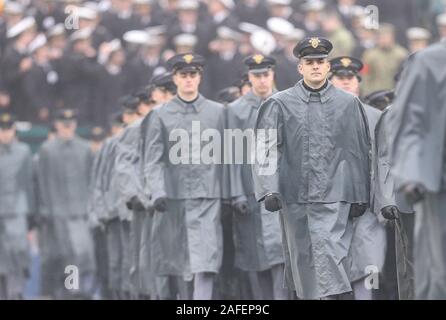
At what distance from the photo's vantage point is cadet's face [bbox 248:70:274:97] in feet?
57.0

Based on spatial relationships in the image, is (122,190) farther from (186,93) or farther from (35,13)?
(35,13)

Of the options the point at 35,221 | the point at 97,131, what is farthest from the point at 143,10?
the point at 35,221

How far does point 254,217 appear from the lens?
56.9 feet

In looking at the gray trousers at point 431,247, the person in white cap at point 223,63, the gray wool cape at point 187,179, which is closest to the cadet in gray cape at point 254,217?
the gray wool cape at point 187,179

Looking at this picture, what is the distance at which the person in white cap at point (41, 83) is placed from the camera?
26828mm

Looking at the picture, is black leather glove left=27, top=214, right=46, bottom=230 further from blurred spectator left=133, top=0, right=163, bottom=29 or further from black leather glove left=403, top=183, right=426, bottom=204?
black leather glove left=403, top=183, right=426, bottom=204

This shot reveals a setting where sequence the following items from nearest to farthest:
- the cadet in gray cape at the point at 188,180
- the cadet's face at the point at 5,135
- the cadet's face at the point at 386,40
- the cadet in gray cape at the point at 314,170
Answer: the cadet in gray cape at the point at 314,170
the cadet in gray cape at the point at 188,180
the cadet's face at the point at 5,135
the cadet's face at the point at 386,40

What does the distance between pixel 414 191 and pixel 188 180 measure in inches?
225

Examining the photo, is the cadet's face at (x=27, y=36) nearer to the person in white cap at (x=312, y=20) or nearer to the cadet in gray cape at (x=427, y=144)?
the person in white cap at (x=312, y=20)

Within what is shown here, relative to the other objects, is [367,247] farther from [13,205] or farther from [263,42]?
[263,42]

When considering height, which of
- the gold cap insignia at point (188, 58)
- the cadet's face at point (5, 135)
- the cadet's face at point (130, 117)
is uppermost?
the cadet's face at point (5, 135)

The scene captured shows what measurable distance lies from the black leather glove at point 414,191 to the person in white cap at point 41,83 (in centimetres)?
1581
